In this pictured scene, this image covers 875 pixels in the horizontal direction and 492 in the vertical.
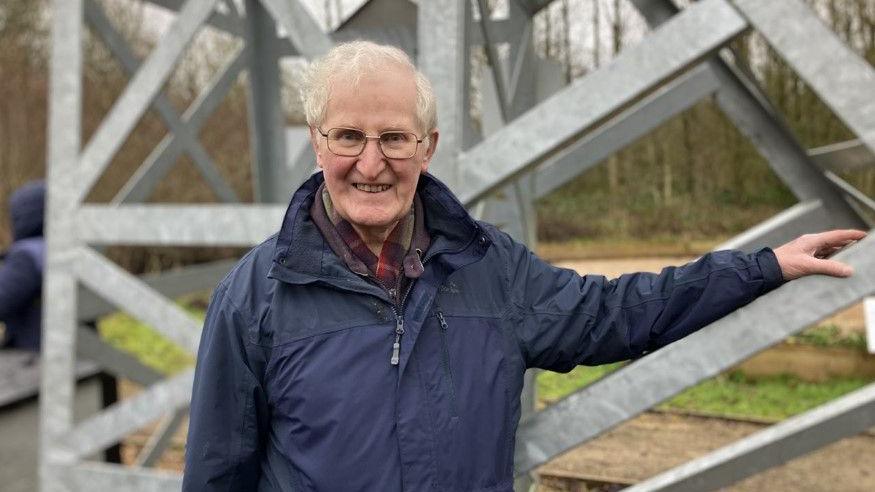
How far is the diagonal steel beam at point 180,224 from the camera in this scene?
259 centimetres

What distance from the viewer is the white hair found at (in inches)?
60.7

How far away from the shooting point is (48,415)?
2973 millimetres

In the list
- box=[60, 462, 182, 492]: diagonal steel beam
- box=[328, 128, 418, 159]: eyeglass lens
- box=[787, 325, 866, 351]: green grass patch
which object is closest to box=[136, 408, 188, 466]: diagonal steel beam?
box=[60, 462, 182, 492]: diagonal steel beam

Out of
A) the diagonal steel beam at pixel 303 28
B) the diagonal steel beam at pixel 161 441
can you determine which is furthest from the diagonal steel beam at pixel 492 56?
the diagonal steel beam at pixel 161 441

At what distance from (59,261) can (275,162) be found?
8.72 ft

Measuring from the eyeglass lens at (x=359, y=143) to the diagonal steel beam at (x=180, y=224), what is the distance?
3.26 ft

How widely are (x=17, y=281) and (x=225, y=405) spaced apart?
335cm

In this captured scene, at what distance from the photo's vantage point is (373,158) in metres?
1.57

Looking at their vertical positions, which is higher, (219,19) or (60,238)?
(219,19)

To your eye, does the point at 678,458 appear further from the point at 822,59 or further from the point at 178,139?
the point at 178,139

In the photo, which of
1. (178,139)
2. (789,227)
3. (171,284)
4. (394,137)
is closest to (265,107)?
(178,139)

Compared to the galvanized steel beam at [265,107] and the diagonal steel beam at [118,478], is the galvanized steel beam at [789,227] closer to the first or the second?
the diagonal steel beam at [118,478]

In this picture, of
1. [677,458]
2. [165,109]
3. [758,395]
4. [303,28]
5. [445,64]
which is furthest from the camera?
[758,395]

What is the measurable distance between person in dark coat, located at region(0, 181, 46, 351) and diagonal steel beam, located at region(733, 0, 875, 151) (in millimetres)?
3849
